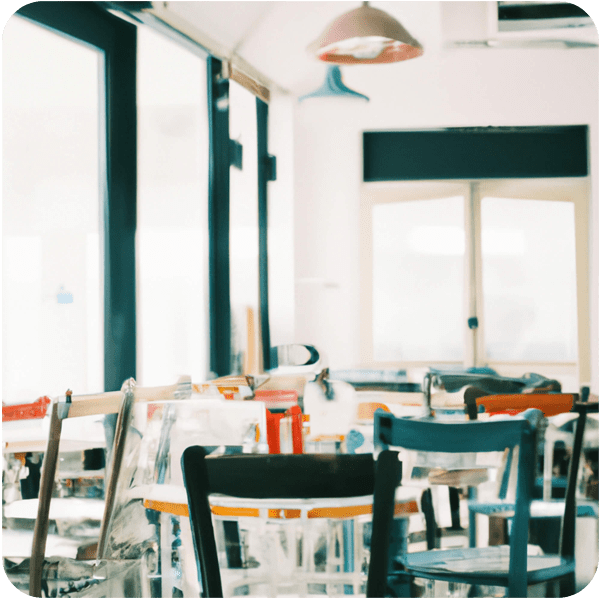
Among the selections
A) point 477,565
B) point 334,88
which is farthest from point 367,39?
point 477,565

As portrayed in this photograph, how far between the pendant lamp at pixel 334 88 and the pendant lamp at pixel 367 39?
1.1 inches

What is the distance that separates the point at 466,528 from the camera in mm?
1551

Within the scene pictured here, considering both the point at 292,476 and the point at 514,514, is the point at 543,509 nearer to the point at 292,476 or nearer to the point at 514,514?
the point at 514,514

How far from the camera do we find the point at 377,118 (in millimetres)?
1573

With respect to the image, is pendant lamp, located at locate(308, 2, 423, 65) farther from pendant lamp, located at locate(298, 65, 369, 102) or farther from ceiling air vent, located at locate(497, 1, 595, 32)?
ceiling air vent, located at locate(497, 1, 595, 32)

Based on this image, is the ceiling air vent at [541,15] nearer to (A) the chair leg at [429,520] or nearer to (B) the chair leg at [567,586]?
(A) the chair leg at [429,520]

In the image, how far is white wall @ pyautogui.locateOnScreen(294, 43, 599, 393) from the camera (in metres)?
1.54

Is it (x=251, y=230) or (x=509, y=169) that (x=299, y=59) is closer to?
(x=251, y=230)

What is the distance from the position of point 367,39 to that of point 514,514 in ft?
3.75

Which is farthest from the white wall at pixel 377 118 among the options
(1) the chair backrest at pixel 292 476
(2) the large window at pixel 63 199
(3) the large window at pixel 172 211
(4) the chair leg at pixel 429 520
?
(1) the chair backrest at pixel 292 476

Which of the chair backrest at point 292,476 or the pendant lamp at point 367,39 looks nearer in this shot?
the chair backrest at point 292,476

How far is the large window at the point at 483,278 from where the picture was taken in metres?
1.52

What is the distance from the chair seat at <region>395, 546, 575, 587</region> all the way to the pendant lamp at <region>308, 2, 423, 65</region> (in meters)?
1.16

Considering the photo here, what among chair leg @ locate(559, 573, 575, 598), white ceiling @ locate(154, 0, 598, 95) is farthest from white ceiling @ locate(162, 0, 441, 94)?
chair leg @ locate(559, 573, 575, 598)
